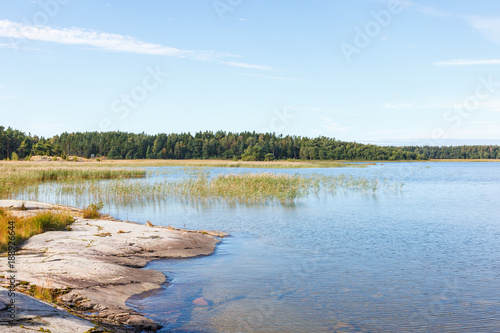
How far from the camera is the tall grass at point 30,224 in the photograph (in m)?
11.8

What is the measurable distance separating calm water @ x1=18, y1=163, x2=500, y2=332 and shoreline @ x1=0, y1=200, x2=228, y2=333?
53 cm

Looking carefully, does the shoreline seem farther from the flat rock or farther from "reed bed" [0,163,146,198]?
"reed bed" [0,163,146,198]

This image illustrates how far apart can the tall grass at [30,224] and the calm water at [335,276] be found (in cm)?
420

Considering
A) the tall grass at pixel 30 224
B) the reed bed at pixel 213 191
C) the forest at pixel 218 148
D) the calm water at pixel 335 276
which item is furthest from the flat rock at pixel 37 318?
the forest at pixel 218 148

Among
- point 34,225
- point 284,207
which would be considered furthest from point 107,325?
point 284,207

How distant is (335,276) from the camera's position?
1102cm

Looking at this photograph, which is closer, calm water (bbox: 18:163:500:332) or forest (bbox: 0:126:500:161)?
calm water (bbox: 18:163:500:332)

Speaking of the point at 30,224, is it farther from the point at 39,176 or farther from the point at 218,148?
the point at 218,148

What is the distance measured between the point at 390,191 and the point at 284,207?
14315mm

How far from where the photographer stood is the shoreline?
7.54 m

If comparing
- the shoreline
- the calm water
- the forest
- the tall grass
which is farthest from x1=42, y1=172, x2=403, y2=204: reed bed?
the forest

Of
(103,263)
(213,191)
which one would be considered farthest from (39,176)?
(103,263)

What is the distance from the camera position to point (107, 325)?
689 centimetres

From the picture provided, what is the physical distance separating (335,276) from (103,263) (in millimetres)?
6214
